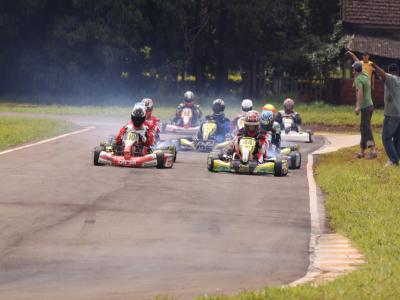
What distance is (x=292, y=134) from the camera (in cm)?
3005

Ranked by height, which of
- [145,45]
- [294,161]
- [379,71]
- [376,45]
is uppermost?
[376,45]

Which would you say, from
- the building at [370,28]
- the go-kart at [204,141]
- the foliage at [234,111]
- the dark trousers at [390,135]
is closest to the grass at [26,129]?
the go-kart at [204,141]

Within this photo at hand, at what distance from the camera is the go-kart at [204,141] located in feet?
81.9

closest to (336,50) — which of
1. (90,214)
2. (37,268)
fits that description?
(90,214)

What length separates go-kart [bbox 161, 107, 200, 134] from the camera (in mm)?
29719

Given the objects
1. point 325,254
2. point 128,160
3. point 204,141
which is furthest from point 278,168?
point 325,254

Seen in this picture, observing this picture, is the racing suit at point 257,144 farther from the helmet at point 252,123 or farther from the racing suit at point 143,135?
the racing suit at point 143,135

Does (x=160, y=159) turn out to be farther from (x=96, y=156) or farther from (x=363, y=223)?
(x=363, y=223)

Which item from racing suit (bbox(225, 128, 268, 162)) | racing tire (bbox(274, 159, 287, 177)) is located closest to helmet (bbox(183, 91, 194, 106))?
racing suit (bbox(225, 128, 268, 162))

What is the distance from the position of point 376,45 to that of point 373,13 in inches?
93.4

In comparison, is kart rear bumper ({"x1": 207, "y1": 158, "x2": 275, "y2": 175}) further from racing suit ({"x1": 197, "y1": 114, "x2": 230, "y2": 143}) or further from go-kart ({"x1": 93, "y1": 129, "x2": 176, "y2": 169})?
racing suit ({"x1": 197, "y1": 114, "x2": 230, "y2": 143})

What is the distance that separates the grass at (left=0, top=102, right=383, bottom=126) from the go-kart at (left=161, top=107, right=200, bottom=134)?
851cm

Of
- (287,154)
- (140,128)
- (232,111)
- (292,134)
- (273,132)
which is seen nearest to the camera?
(140,128)

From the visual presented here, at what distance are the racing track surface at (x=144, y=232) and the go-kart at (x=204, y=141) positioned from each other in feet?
16.2
